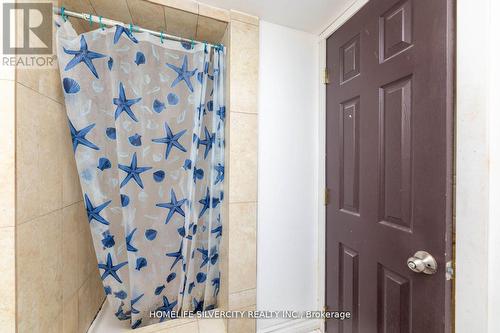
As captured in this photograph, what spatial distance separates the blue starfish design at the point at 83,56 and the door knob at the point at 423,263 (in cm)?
163

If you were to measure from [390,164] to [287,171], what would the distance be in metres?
0.56

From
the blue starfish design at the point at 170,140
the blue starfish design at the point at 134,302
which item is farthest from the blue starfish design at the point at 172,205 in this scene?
the blue starfish design at the point at 134,302

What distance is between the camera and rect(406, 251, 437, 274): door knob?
0.70 meters

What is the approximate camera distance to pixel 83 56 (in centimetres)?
99

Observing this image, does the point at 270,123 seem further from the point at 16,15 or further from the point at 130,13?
the point at 16,15

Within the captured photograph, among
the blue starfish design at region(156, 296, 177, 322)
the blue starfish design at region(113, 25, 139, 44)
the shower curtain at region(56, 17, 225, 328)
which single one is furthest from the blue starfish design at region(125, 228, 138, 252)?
the blue starfish design at region(113, 25, 139, 44)

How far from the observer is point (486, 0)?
593 mm

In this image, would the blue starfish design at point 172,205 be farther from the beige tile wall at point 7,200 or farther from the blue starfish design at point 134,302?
the beige tile wall at point 7,200

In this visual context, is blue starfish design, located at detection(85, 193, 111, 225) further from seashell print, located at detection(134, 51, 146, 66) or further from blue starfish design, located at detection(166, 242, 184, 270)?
seashell print, located at detection(134, 51, 146, 66)

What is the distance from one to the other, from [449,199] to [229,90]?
109 cm

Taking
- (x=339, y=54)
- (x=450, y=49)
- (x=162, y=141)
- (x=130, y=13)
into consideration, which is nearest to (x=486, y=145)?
(x=450, y=49)

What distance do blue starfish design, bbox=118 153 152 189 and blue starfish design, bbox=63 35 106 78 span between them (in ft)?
1.56

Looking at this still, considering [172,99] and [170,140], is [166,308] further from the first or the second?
[172,99]

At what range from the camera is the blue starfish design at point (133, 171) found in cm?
110
